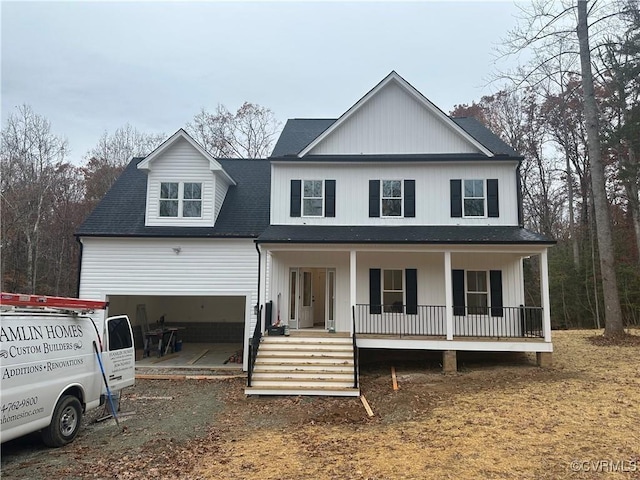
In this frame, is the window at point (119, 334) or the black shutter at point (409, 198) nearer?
the window at point (119, 334)

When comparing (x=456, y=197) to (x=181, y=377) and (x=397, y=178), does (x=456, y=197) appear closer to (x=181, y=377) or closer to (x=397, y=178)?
(x=397, y=178)

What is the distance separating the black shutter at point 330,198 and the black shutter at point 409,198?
2.40 meters

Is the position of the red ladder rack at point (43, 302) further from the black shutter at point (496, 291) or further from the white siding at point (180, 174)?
the black shutter at point (496, 291)

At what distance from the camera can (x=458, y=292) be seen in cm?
1328

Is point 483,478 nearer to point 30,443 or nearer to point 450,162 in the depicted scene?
point 30,443

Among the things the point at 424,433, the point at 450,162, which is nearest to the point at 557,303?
the point at 450,162

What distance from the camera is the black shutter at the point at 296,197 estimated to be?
14047 mm

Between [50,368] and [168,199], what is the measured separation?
8.82 meters

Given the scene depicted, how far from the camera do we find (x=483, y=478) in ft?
16.5

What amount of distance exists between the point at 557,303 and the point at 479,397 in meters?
19.9

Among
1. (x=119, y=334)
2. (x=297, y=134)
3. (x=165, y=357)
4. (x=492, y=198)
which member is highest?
(x=297, y=134)

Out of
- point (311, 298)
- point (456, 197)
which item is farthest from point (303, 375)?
point (456, 197)

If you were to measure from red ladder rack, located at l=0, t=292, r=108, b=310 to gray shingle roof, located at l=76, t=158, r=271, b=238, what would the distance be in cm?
609

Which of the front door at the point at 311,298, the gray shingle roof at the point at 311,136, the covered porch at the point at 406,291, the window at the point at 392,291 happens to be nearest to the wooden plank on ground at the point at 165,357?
the covered porch at the point at 406,291
